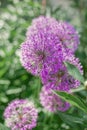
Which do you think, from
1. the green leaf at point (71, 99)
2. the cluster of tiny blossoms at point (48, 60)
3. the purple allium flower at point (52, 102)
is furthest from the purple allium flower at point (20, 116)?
the green leaf at point (71, 99)

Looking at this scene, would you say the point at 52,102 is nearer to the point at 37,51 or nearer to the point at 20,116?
the point at 20,116

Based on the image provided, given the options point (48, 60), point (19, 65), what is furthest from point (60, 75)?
point (19, 65)

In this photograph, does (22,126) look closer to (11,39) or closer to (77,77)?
(77,77)

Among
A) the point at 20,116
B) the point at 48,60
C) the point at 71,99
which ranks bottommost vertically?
the point at 20,116

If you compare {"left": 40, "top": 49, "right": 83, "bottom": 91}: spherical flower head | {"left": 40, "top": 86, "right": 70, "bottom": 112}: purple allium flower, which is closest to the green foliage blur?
{"left": 40, "top": 86, "right": 70, "bottom": 112}: purple allium flower

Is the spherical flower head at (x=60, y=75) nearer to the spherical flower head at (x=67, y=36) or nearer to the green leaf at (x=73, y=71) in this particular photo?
the green leaf at (x=73, y=71)

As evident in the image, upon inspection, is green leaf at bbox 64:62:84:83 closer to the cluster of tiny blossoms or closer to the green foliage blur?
the cluster of tiny blossoms
